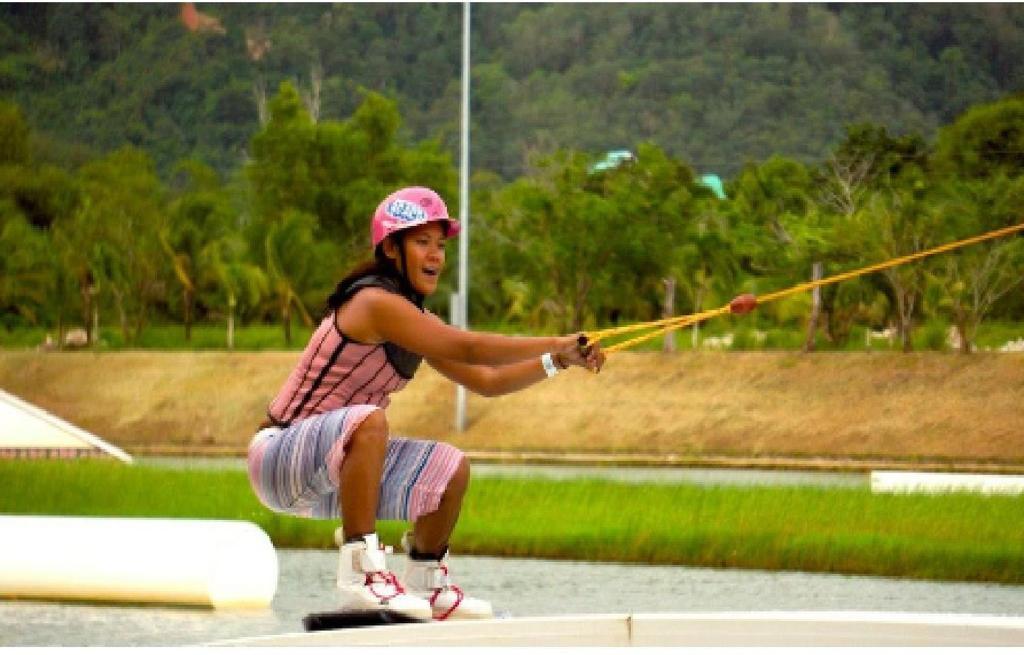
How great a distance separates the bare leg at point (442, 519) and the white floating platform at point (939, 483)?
31.8 feet

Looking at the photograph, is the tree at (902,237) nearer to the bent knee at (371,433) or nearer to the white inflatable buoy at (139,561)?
the white inflatable buoy at (139,561)

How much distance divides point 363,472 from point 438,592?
44cm

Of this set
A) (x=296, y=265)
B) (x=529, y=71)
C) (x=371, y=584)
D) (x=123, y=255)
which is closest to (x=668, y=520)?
(x=371, y=584)

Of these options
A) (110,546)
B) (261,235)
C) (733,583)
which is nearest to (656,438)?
(261,235)

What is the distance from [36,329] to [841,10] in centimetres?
1830

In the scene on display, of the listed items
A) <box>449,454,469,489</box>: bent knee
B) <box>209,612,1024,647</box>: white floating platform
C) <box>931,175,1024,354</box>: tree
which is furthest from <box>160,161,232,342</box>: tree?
<box>209,612,1024,647</box>: white floating platform

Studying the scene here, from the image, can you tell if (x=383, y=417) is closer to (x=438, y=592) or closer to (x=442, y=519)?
(x=442, y=519)

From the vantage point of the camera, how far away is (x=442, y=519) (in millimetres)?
5332

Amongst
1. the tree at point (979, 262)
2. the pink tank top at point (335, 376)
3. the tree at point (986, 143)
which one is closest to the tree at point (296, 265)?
the tree at point (986, 143)

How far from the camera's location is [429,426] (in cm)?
2725

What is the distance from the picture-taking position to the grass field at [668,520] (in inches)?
458

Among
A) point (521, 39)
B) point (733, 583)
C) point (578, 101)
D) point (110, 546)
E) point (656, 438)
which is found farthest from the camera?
point (521, 39)

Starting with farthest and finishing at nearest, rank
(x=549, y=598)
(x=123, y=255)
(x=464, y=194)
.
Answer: (x=123, y=255) < (x=464, y=194) < (x=549, y=598)

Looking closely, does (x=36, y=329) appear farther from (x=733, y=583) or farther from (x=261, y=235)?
(x=733, y=583)
